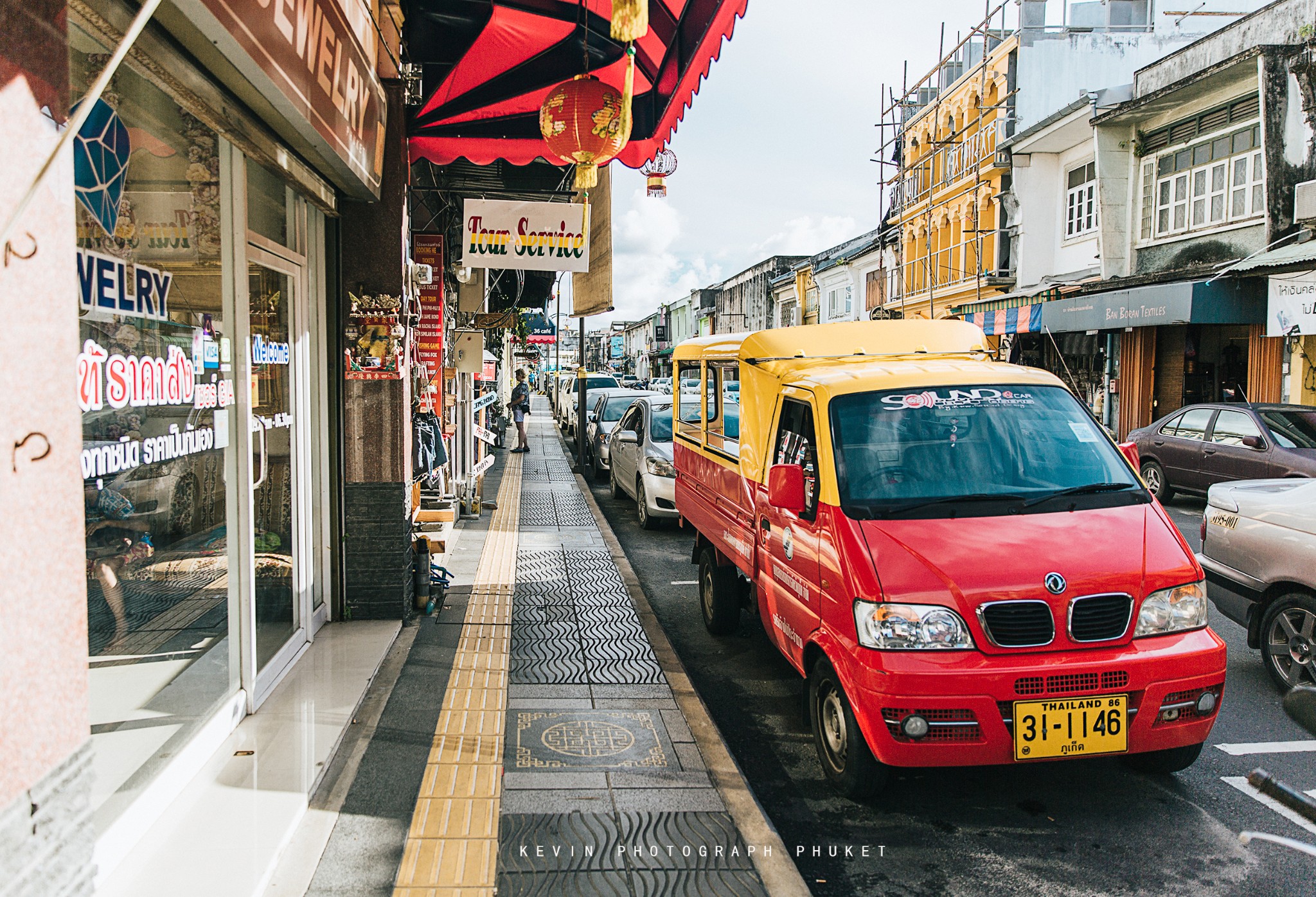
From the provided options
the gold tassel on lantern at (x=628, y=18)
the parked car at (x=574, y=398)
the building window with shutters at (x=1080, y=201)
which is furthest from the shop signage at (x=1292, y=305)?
the parked car at (x=574, y=398)

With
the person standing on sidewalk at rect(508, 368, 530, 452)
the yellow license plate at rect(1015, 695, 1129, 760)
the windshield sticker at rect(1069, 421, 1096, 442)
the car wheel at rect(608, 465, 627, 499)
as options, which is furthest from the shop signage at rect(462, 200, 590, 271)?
the person standing on sidewalk at rect(508, 368, 530, 452)

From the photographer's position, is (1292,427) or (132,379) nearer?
(132,379)

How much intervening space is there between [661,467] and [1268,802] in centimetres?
832

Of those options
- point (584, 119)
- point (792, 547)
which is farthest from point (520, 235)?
point (792, 547)

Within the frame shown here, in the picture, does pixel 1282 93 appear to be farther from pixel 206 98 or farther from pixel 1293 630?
pixel 206 98

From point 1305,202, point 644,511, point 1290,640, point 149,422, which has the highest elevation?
point 1305,202

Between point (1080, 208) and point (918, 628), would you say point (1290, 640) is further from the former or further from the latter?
point (1080, 208)

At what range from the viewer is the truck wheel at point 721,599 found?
6852 millimetres

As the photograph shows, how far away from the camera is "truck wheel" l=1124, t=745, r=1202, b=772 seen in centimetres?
422

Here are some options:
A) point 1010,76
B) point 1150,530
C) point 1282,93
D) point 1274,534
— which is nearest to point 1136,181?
point 1282,93

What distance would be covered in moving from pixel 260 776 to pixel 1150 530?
4229 mm

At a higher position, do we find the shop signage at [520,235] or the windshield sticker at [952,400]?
the shop signage at [520,235]

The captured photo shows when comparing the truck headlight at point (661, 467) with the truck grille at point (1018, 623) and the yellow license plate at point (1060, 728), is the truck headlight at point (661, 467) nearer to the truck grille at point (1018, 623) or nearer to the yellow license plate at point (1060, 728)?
the truck grille at point (1018, 623)

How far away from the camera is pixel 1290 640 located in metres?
5.31
